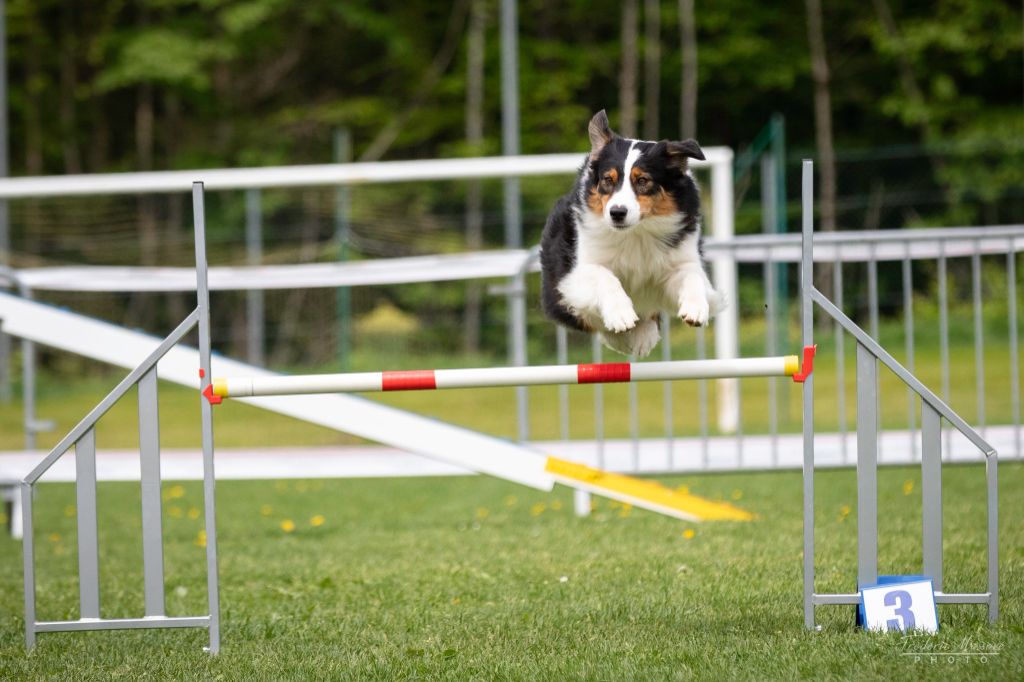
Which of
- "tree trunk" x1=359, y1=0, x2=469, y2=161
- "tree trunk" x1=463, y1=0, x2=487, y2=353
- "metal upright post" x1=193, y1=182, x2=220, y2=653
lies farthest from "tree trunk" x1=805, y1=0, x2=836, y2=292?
"metal upright post" x1=193, y1=182, x2=220, y2=653

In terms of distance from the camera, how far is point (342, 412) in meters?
6.38

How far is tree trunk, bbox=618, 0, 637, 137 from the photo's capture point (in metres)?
19.8

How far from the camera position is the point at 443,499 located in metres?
8.41

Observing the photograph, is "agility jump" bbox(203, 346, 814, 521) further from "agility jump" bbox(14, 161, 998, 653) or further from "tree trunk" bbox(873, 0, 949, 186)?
"tree trunk" bbox(873, 0, 949, 186)

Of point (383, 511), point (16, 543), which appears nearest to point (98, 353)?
point (16, 543)

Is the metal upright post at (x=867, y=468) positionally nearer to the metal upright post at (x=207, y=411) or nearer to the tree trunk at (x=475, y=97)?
the metal upright post at (x=207, y=411)

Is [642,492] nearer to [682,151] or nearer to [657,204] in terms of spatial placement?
[657,204]

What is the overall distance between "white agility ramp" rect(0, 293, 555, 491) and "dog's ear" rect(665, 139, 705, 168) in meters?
2.28

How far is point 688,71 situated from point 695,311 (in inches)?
649

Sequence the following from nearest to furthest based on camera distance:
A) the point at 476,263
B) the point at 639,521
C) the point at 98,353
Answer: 1. the point at 98,353
2. the point at 639,521
3. the point at 476,263

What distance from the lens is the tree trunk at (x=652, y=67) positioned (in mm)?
20094

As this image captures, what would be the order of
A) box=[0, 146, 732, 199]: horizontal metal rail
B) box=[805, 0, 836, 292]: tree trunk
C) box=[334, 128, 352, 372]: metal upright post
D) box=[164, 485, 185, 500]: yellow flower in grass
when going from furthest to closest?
1. box=[805, 0, 836, 292]: tree trunk
2. box=[334, 128, 352, 372]: metal upright post
3. box=[164, 485, 185, 500]: yellow flower in grass
4. box=[0, 146, 732, 199]: horizontal metal rail

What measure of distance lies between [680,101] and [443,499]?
46.2 ft

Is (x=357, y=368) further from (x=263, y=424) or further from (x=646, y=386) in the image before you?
(x=646, y=386)
